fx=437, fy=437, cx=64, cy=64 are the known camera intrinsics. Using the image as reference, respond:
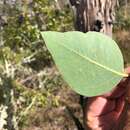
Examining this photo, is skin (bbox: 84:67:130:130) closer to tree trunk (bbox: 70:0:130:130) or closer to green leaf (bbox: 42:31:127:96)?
green leaf (bbox: 42:31:127:96)

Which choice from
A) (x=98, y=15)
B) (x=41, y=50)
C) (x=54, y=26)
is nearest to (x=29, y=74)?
(x=41, y=50)

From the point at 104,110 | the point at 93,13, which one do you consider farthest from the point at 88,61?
the point at 93,13

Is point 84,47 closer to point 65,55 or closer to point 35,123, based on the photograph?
point 65,55

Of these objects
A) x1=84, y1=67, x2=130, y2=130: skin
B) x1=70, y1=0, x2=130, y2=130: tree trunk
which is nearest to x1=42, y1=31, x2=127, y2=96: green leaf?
x1=84, y1=67, x2=130, y2=130: skin

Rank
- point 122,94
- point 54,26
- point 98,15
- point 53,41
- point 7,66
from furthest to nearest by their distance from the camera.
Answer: point 54,26 → point 7,66 → point 98,15 → point 122,94 → point 53,41

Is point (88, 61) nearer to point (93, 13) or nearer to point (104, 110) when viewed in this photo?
point (104, 110)

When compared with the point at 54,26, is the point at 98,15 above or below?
above

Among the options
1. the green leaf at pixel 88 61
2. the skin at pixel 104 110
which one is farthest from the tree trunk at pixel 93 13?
the green leaf at pixel 88 61
